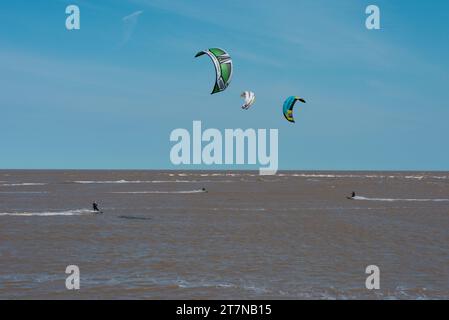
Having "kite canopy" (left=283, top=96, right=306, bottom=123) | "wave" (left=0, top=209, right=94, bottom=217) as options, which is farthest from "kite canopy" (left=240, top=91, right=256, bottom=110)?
"wave" (left=0, top=209, right=94, bottom=217)

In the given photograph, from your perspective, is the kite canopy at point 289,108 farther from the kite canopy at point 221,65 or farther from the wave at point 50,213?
the wave at point 50,213

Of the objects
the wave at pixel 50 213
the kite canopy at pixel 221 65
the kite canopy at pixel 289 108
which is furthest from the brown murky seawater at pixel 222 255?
the kite canopy at pixel 221 65

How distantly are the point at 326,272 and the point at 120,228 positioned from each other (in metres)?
14.6

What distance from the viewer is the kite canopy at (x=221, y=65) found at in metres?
30.3

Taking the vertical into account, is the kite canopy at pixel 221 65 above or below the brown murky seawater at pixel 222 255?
above

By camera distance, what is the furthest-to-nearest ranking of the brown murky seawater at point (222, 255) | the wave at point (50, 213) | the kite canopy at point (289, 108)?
the kite canopy at point (289, 108) < the wave at point (50, 213) < the brown murky seawater at point (222, 255)

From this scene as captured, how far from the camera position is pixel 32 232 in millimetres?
28172

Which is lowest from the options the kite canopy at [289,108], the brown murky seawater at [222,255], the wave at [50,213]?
the brown murky seawater at [222,255]

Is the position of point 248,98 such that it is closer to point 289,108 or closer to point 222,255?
point 289,108

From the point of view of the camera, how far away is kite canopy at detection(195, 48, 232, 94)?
30297 mm

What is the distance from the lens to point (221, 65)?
100 ft

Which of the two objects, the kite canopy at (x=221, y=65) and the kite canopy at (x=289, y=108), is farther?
the kite canopy at (x=289, y=108)

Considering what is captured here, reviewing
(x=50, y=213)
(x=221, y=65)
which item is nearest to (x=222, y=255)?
(x=221, y=65)
